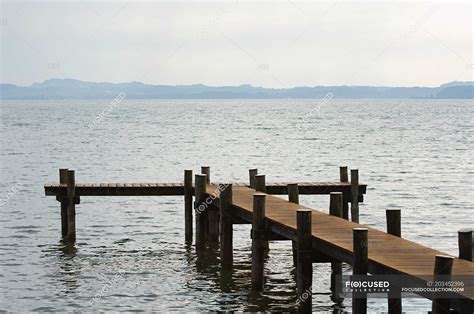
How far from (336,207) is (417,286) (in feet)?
22.4

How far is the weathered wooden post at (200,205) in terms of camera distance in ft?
77.5

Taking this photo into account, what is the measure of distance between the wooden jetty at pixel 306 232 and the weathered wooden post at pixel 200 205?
2cm

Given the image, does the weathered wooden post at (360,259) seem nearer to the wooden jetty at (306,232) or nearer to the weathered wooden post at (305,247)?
the wooden jetty at (306,232)

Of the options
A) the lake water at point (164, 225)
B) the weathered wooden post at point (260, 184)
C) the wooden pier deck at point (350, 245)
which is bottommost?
the lake water at point (164, 225)

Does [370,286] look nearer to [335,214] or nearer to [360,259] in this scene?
[360,259]

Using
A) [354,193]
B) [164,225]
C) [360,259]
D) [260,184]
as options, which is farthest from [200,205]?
[360,259]

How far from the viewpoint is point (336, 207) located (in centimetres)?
2025

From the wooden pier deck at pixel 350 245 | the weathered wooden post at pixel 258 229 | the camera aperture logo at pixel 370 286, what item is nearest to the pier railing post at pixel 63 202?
the wooden pier deck at pixel 350 245

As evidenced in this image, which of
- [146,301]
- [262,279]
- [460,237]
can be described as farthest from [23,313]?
[460,237]

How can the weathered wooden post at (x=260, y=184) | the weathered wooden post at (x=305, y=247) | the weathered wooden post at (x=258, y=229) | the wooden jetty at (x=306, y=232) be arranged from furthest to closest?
the weathered wooden post at (x=260, y=184)
the weathered wooden post at (x=258, y=229)
the weathered wooden post at (x=305, y=247)
the wooden jetty at (x=306, y=232)

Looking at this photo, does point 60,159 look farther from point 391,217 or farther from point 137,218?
point 391,217

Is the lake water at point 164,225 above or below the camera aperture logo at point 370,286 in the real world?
below

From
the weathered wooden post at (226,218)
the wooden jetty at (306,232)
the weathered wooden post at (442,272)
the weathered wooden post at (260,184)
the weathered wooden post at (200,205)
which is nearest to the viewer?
the weathered wooden post at (442,272)

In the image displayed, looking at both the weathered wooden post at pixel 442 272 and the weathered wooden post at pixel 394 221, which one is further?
the weathered wooden post at pixel 394 221
